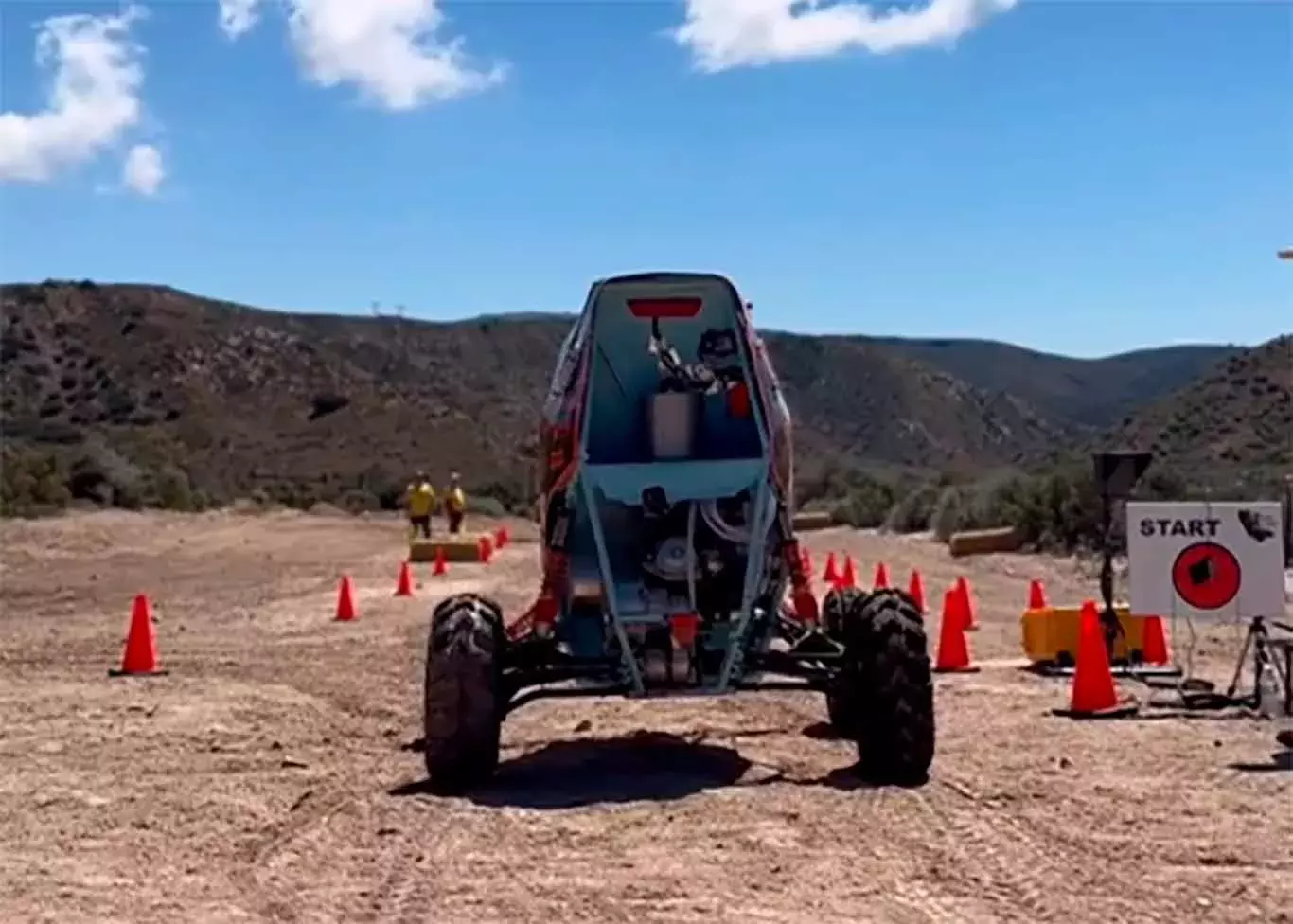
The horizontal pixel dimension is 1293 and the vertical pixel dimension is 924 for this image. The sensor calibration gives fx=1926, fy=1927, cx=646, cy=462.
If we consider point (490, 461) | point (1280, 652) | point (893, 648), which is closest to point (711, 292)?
→ point (893, 648)

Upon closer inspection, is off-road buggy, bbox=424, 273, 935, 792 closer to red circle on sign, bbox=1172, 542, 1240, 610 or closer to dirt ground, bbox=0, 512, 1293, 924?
dirt ground, bbox=0, 512, 1293, 924

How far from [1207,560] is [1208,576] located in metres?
0.11

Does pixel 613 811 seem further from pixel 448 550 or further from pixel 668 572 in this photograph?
pixel 448 550

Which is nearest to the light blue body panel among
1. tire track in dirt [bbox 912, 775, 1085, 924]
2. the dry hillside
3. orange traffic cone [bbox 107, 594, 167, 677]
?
tire track in dirt [bbox 912, 775, 1085, 924]

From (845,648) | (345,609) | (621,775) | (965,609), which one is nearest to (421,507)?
(345,609)

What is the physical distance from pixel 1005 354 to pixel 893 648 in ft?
500

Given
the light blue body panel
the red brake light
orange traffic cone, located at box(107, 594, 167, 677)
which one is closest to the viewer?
the light blue body panel

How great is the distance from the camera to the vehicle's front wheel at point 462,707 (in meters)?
10.4

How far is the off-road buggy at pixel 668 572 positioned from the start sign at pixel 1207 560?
9.65 feet

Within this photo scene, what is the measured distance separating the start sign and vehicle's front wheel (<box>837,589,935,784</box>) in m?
3.37

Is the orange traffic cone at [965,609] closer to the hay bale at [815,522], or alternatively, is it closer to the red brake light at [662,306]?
the red brake light at [662,306]

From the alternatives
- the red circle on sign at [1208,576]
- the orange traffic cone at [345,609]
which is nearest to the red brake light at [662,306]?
the red circle on sign at [1208,576]

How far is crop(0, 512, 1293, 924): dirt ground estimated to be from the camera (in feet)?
26.0

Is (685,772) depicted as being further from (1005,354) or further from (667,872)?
(1005,354)
